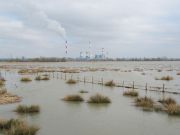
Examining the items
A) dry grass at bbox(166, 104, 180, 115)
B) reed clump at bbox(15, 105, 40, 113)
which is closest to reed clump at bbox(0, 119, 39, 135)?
reed clump at bbox(15, 105, 40, 113)

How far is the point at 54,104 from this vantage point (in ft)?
75.5

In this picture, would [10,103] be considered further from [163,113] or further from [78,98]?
[163,113]

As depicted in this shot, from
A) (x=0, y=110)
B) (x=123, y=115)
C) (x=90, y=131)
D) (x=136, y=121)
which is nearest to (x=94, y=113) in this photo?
(x=123, y=115)

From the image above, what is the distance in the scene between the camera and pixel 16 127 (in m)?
13.1

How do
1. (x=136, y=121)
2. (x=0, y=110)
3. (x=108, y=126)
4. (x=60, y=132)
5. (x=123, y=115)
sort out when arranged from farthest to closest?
1. (x=0, y=110)
2. (x=123, y=115)
3. (x=136, y=121)
4. (x=108, y=126)
5. (x=60, y=132)

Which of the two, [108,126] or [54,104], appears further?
[54,104]

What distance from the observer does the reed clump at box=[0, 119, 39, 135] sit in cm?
1267

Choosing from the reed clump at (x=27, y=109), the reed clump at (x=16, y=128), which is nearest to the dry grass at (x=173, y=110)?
the reed clump at (x=27, y=109)

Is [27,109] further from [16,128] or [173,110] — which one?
[173,110]

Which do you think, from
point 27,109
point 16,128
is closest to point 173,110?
point 27,109

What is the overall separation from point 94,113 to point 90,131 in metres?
4.84

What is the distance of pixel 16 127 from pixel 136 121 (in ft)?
22.6

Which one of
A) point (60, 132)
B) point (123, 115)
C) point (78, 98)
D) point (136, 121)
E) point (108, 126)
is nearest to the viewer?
point (60, 132)

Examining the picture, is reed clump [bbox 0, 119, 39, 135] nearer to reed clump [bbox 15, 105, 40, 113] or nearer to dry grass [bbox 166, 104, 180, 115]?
reed clump [bbox 15, 105, 40, 113]
